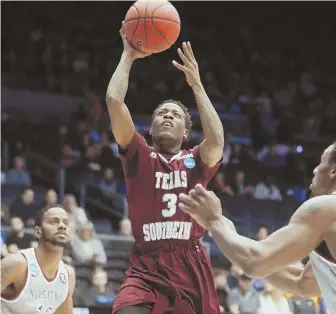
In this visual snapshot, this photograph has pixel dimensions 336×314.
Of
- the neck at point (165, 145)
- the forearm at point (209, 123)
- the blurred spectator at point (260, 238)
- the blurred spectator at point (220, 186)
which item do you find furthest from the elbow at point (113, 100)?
the blurred spectator at point (220, 186)

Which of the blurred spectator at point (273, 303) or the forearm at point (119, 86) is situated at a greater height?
the forearm at point (119, 86)

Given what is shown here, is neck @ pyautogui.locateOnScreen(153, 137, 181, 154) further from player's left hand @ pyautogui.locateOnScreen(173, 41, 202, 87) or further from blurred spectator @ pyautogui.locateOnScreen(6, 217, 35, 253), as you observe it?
blurred spectator @ pyautogui.locateOnScreen(6, 217, 35, 253)

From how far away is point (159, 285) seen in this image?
179 inches

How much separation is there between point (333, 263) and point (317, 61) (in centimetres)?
1570

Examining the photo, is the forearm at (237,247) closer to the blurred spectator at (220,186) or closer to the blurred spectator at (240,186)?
the blurred spectator at (220,186)

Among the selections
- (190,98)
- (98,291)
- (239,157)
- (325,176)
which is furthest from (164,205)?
(190,98)

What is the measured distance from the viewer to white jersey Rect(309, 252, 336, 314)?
3.28 m

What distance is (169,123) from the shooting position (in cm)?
497

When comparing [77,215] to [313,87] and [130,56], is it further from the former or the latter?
[313,87]

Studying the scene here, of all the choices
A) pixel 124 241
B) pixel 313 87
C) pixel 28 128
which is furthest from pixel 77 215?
pixel 313 87

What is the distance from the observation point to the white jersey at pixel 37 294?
19.6 feet

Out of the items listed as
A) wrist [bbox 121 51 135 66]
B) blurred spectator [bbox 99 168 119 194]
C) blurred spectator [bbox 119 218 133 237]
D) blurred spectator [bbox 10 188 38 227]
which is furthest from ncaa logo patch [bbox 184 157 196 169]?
blurred spectator [bbox 99 168 119 194]

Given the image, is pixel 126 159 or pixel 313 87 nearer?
pixel 126 159

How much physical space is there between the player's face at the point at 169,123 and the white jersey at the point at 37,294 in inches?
72.2
